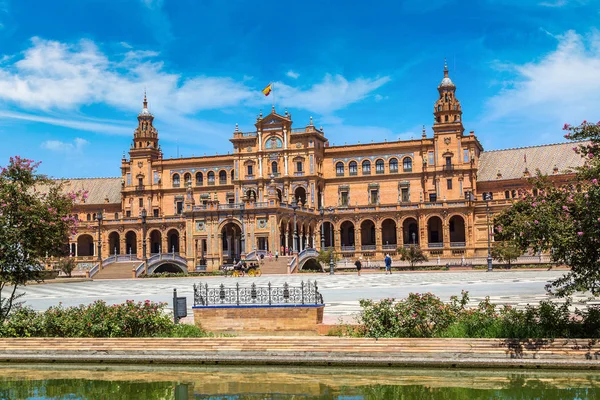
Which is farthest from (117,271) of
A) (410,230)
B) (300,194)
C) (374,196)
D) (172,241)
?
(410,230)

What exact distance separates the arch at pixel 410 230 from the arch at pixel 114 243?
36678mm

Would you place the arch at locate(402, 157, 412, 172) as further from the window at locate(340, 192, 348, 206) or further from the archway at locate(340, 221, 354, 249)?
A: the archway at locate(340, 221, 354, 249)

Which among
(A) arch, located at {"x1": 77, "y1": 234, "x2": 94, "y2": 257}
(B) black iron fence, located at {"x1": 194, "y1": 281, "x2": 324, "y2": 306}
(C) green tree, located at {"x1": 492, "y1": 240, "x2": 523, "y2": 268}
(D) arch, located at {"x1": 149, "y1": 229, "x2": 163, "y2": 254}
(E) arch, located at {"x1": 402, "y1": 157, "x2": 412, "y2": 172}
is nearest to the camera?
(B) black iron fence, located at {"x1": 194, "y1": 281, "x2": 324, "y2": 306}

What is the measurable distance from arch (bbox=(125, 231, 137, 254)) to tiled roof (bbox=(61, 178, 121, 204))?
20.8 ft

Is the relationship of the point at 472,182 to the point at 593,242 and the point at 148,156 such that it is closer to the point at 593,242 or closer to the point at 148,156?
the point at 148,156

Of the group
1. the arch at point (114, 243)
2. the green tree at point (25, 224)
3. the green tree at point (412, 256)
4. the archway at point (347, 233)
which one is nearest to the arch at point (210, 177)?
the arch at point (114, 243)

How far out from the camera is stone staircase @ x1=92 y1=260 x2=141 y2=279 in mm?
61125

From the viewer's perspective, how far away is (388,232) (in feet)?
250

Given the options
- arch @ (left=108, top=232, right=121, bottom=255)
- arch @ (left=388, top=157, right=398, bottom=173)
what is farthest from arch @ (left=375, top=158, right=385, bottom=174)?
arch @ (left=108, top=232, right=121, bottom=255)

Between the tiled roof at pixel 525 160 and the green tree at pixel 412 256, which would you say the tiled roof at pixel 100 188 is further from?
the tiled roof at pixel 525 160

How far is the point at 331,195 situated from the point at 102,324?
208 ft

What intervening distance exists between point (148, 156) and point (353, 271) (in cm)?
3991

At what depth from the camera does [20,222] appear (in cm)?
1773

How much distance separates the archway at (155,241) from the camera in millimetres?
82750
